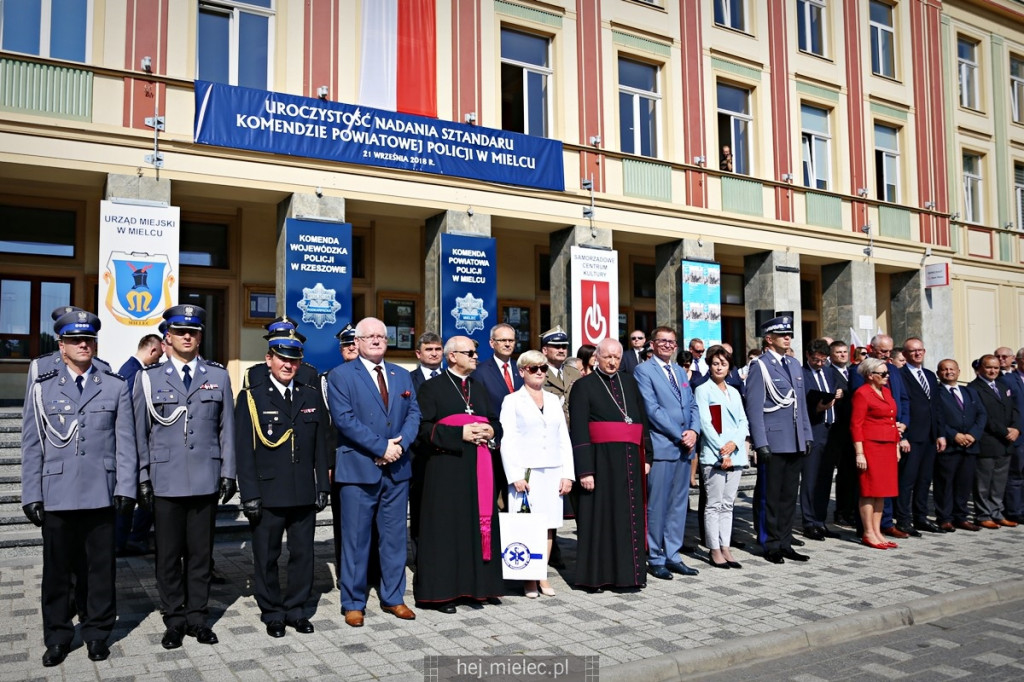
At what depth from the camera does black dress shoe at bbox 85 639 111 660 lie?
501 cm

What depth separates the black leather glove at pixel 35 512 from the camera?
5.18 metres

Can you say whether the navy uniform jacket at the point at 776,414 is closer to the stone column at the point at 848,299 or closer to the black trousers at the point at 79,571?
the black trousers at the point at 79,571

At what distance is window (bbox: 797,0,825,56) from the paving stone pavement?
49.3 ft

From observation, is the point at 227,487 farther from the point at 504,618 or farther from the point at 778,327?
the point at 778,327

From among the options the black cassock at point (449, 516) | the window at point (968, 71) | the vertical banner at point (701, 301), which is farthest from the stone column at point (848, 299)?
the black cassock at point (449, 516)

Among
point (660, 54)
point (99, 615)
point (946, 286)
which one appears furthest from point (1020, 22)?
point (99, 615)

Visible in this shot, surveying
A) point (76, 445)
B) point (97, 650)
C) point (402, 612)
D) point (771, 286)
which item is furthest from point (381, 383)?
point (771, 286)

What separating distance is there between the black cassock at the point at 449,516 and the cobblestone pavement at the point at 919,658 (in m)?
1.95

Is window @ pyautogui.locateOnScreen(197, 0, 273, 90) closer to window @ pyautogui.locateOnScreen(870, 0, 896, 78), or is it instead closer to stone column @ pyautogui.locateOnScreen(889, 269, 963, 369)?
window @ pyautogui.locateOnScreen(870, 0, 896, 78)

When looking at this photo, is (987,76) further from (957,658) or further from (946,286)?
(957,658)

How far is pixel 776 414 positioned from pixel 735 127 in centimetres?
1216

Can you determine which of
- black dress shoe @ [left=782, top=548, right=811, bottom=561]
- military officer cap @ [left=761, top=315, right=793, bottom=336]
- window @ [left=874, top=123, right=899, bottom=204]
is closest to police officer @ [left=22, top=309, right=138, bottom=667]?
black dress shoe @ [left=782, top=548, right=811, bottom=561]

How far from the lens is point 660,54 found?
1745 centimetres

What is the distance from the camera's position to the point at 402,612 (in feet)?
19.7
